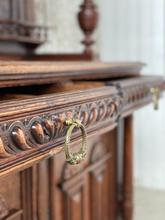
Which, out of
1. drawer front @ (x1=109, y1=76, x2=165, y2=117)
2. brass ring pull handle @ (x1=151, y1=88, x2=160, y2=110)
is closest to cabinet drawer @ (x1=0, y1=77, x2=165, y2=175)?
drawer front @ (x1=109, y1=76, x2=165, y2=117)

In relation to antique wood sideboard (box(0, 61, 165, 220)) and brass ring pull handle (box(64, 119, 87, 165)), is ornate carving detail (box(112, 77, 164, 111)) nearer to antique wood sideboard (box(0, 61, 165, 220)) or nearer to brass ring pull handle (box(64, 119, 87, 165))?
antique wood sideboard (box(0, 61, 165, 220))

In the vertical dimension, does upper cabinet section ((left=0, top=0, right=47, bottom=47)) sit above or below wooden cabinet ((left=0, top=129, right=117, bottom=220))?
above

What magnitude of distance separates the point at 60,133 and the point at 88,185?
1.88 ft

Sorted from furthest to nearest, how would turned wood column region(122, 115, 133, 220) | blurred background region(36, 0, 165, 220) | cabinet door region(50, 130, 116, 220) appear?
blurred background region(36, 0, 165, 220), turned wood column region(122, 115, 133, 220), cabinet door region(50, 130, 116, 220)

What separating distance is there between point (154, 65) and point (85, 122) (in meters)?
1.70

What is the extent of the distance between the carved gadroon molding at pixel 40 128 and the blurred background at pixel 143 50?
1500mm

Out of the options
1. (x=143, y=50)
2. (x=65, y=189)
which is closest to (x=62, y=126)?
(x=65, y=189)

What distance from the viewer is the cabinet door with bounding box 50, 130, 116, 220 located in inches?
33.9

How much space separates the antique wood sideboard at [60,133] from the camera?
0.44 metres

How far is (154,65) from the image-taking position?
7.27 ft

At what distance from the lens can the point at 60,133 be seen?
1.67 ft

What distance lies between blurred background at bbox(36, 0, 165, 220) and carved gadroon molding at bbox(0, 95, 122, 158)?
1.50m

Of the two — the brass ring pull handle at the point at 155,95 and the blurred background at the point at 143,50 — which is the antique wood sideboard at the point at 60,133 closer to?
the brass ring pull handle at the point at 155,95

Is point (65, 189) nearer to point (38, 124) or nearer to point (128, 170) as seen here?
point (38, 124)
